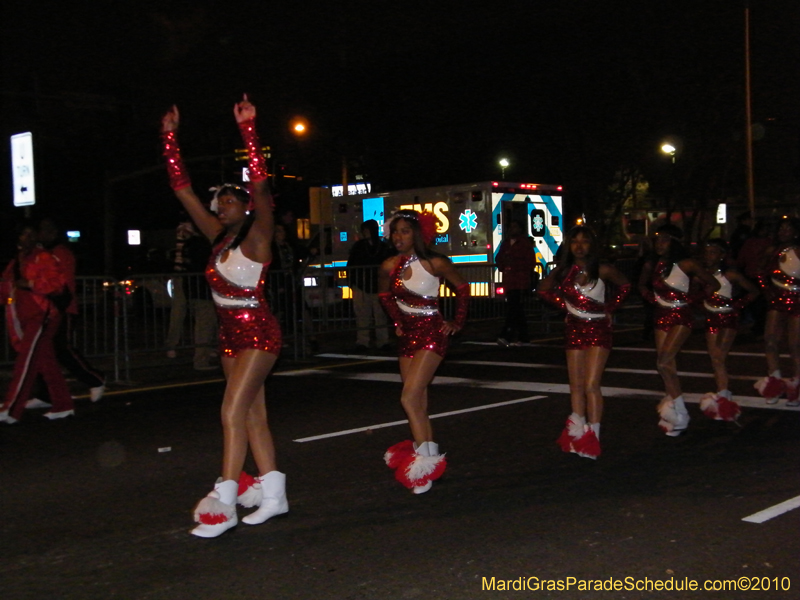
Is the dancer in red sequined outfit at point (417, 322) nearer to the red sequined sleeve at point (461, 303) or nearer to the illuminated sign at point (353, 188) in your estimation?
the red sequined sleeve at point (461, 303)

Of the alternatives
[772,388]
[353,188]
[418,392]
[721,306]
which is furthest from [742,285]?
[353,188]

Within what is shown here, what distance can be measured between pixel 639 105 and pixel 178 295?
16963 millimetres

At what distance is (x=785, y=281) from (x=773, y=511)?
399 centimetres

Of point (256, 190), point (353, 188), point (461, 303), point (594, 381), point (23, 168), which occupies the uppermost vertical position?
point (23, 168)

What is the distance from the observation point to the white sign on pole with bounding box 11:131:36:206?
24.6 metres

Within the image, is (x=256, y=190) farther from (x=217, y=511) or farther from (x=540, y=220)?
(x=540, y=220)

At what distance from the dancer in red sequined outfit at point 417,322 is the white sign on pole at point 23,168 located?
20445 millimetres

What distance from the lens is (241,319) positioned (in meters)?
5.12

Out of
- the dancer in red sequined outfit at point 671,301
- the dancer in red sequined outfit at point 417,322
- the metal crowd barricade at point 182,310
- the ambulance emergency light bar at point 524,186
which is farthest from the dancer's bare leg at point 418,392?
the ambulance emergency light bar at point 524,186

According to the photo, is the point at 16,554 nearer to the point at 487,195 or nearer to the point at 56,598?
the point at 56,598

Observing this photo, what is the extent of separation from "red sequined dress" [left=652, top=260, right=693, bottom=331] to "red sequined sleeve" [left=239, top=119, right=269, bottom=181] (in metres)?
4.20

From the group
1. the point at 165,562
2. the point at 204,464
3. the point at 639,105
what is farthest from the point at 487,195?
the point at 165,562

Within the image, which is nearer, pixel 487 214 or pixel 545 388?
pixel 545 388

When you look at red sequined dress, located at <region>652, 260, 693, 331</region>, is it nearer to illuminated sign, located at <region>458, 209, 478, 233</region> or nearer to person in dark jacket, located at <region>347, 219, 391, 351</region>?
person in dark jacket, located at <region>347, 219, 391, 351</region>
